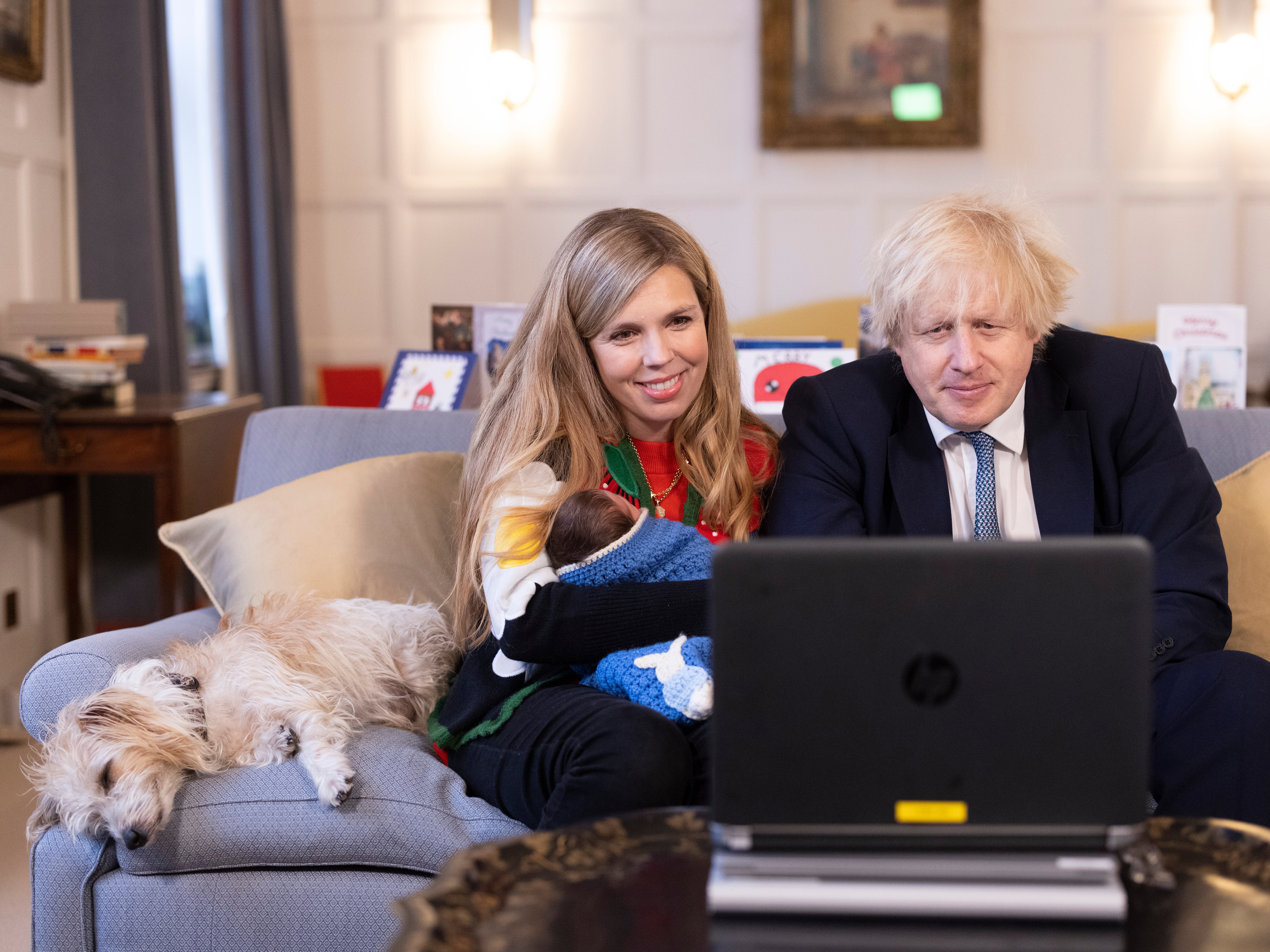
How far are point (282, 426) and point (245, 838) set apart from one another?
975 mm

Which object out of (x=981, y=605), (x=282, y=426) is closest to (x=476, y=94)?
(x=282, y=426)

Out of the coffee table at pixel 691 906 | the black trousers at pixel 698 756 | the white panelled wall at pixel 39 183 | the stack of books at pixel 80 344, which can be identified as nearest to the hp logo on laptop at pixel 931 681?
the coffee table at pixel 691 906

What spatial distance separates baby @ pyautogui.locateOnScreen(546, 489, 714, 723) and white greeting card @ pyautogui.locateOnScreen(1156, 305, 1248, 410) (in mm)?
1343

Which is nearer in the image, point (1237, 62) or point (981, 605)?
point (981, 605)

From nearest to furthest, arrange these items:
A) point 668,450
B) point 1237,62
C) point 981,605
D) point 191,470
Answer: point 981,605, point 668,450, point 191,470, point 1237,62

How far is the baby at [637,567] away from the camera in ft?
4.78

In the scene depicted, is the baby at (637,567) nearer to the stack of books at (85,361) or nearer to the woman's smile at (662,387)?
the woman's smile at (662,387)

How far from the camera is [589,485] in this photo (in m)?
1.64

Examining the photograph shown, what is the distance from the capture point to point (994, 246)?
1554 mm

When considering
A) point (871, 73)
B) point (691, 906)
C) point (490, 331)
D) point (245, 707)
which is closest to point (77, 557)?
point (490, 331)

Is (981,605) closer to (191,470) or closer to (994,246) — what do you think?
(994,246)

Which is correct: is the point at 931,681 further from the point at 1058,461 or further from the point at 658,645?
the point at 1058,461

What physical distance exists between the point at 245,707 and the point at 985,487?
115cm

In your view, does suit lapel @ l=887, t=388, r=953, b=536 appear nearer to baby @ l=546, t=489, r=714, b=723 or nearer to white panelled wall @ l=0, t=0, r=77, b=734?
baby @ l=546, t=489, r=714, b=723
